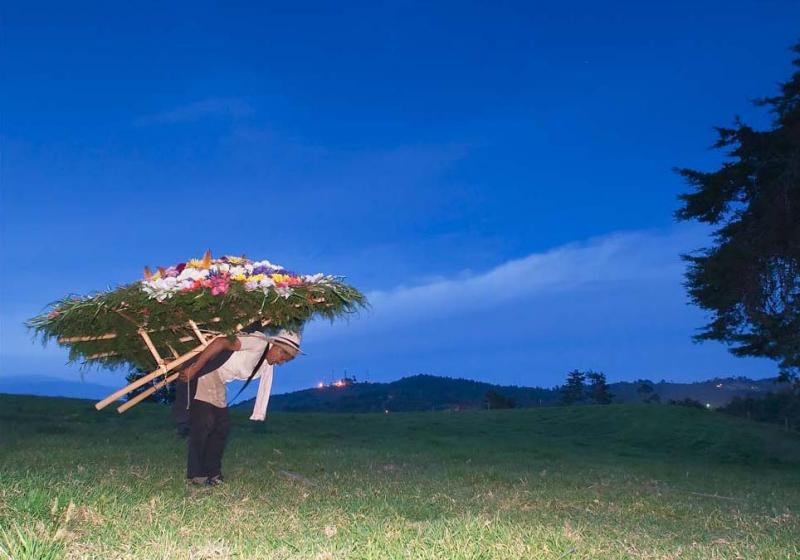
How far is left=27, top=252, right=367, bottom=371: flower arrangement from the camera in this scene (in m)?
10.2

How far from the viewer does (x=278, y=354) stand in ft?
37.9

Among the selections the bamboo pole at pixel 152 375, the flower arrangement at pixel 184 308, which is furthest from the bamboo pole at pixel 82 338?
the bamboo pole at pixel 152 375

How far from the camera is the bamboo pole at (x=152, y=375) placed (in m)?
10.4

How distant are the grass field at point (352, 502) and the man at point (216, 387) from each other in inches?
18.0

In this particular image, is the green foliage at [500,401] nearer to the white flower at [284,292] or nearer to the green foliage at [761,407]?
the green foliage at [761,407]

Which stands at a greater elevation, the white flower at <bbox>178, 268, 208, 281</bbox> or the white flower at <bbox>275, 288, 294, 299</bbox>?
the white flower at <bbox>178, 268, 208, 281</bbox>

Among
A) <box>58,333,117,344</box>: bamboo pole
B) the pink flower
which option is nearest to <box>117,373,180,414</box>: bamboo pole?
<box>58,333,117,344</box>: bamboo pole

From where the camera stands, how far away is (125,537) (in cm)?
661

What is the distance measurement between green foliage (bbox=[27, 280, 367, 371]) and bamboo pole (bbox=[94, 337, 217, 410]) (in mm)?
260

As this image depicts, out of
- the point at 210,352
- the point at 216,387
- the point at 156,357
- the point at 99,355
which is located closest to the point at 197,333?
the point at 210,352

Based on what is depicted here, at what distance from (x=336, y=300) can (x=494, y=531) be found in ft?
14.3

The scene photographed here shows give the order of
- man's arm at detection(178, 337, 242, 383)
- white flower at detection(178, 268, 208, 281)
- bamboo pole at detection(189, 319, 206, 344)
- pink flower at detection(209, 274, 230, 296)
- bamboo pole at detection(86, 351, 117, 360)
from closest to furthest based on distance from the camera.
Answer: pink flower at detection(209, 274, 230, 296) → white flower at detection(178, 268, 208, 281) → bamboo pole at detection(189, 319, 206, 344) → man's arm at detection(178, 337, 242, 383) → bamboo pole at detection(86, 351, 117, 360)

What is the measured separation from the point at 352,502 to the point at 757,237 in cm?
1825

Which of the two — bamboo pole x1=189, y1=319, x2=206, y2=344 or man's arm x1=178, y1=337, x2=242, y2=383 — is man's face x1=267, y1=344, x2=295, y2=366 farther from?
bamboo pole x1=189, y1=319, x2=206, y2=344
